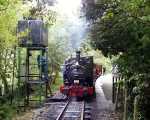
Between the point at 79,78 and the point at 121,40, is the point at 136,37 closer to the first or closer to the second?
the point at 121,40

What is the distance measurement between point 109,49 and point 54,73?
24309mm

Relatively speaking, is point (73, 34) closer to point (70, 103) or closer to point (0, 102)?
point (70, 103)

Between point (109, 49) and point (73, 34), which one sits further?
point (73, 34)

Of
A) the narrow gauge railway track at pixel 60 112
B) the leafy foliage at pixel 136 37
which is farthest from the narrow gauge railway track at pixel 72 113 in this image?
the leafy foliage at pixel 136 37

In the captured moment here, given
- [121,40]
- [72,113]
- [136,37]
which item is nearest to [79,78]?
[72,113]

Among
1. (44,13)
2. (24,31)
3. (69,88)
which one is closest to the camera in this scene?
(24,31)

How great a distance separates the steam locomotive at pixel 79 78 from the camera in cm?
2653

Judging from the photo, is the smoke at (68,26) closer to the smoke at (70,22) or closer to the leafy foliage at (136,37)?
the smoke at (70,22)

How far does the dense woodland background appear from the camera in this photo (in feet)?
36.3

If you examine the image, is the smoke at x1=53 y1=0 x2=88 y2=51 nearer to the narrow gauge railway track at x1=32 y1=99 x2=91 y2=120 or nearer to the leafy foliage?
the narrow gauge railway track at x1=32 y1=99 x2=91 y2=120

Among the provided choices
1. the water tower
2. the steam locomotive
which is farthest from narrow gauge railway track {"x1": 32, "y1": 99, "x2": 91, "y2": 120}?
the steam locomotive

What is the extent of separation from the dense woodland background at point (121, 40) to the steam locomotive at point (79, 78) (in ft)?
11.9

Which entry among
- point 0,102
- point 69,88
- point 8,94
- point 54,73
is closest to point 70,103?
point 69,88

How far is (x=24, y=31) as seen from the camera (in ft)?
72.3
